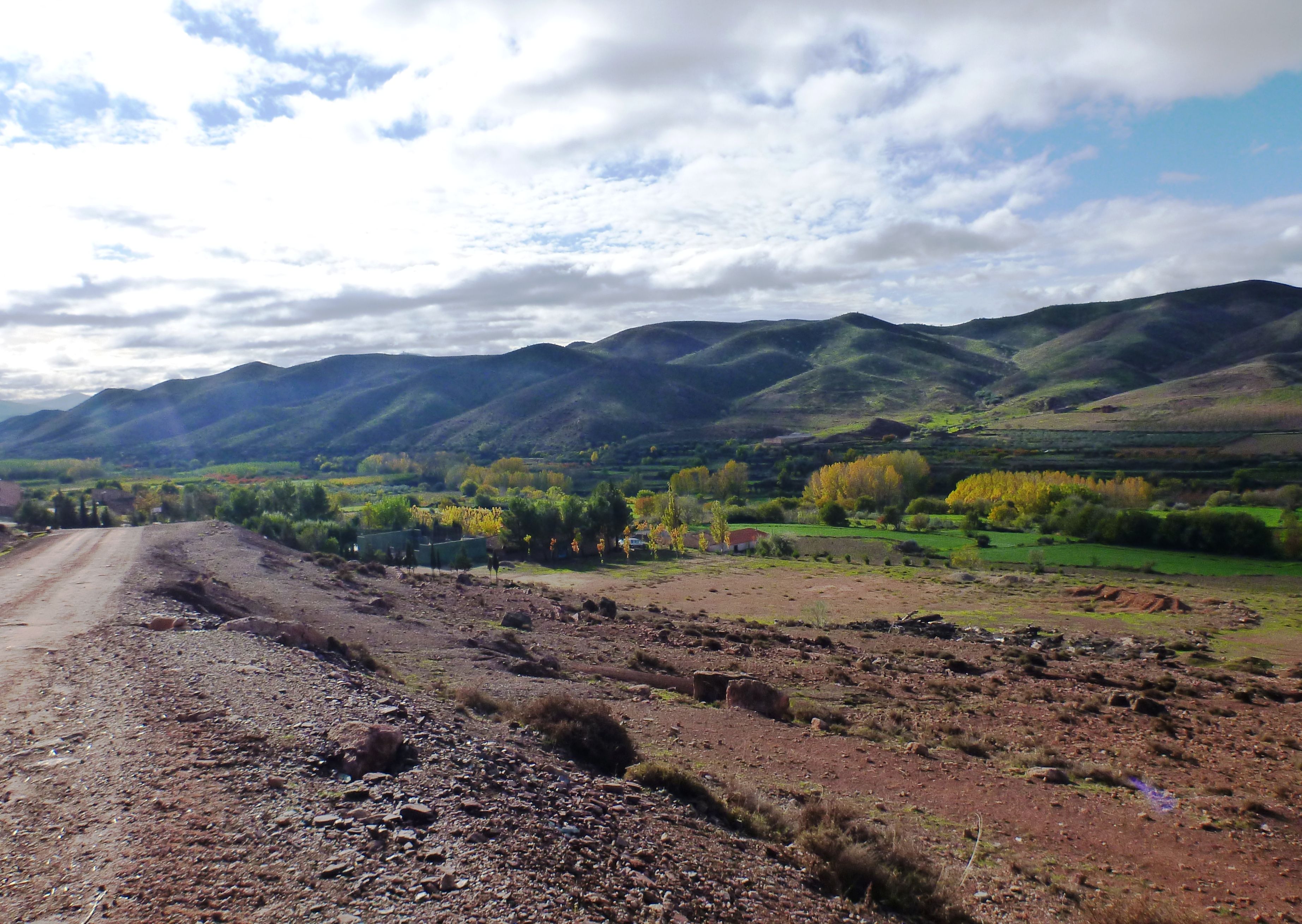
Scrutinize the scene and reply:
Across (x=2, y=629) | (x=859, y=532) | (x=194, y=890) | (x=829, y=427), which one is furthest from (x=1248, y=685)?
(x=829, y=427)

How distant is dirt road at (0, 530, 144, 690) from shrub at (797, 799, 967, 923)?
1256 cm

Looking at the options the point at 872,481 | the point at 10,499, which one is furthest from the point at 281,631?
the point at 872,481

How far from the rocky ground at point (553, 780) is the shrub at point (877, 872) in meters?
0.26

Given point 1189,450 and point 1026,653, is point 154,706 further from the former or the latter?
point 1189,450

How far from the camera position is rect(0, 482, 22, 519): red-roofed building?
79.2 m

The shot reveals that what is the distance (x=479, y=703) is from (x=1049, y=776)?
11084 millimetres

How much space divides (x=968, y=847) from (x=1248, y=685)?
20.3 meters

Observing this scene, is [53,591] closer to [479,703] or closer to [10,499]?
[479,703]

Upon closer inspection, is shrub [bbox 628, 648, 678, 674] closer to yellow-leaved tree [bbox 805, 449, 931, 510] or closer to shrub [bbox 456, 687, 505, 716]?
shrub [bbox 456, 687, 505, 716]

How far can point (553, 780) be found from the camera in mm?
9617

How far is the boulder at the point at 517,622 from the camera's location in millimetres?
28125

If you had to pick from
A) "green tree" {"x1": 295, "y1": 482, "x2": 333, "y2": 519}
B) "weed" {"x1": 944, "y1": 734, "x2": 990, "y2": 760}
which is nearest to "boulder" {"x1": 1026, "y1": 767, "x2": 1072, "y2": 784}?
"weed" {"x1": 944, "y1": 734, "x2": 990, "y2": 760}

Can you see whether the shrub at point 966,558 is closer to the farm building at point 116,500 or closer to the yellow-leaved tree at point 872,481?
the yellow-leaved tree at point 872,481

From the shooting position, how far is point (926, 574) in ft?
209
